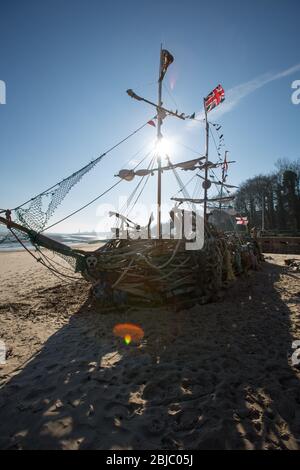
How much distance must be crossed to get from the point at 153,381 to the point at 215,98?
16958mm

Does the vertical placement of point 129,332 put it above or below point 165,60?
below

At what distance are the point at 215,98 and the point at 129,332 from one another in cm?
1583

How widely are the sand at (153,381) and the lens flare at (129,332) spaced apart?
177 millimetres

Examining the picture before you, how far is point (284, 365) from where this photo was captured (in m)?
4.03

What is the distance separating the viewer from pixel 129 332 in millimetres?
5566

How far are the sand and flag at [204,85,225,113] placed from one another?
1379 centimetres

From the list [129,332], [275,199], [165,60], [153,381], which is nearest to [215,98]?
[165,60]

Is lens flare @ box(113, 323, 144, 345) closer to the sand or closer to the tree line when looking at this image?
the sand

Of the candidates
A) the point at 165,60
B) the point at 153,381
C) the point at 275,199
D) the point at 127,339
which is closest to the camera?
the point at 153,381

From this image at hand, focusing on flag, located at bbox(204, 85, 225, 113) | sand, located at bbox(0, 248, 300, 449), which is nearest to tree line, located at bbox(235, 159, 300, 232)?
flag, located at bbox(204, 85, 225, 113)

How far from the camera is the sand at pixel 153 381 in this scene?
103 inches

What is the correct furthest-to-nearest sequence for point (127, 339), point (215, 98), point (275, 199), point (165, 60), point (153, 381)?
point (275, 199)
point (215, 98)
point (165, 60)
point (127, 339)
point (153, 381)

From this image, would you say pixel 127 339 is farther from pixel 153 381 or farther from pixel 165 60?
pixel 165 60

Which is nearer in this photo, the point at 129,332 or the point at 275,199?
the point at 129,332
